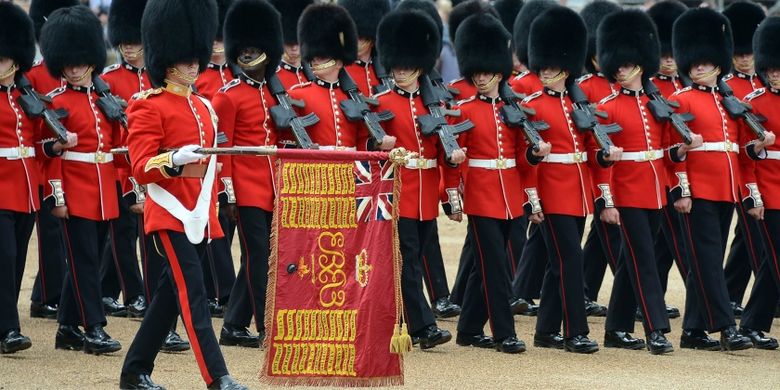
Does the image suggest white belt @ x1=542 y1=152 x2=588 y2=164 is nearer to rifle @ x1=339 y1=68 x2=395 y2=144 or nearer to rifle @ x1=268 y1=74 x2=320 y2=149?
rifle @ x1=339 y1=68 x2=395 y2=144

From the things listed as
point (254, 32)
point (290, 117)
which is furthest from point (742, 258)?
point (254, 32)

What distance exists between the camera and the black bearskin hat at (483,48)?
24.2ft

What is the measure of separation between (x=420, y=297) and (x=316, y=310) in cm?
152

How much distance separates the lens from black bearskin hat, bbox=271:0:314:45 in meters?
8.45

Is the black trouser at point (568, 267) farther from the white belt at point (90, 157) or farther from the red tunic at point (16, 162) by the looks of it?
the red tunic at point (16, 162)

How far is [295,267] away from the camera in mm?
5641

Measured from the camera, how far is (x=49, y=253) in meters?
7.46

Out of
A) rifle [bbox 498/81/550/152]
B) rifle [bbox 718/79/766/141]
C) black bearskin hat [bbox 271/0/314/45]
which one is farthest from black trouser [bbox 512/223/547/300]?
black bearskin hat [bbox 271/0/314/45]

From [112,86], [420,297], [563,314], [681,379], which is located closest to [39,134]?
[112,86]

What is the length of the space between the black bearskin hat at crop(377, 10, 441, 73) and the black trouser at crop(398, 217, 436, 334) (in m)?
0.73

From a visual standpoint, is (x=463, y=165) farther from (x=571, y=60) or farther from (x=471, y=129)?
(x=571, y=60)

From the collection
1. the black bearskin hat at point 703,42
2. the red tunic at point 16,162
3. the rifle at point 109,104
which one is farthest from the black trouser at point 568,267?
the red tunic at point 16,162

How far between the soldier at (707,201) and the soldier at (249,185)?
5.98 ft

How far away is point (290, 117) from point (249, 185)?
0.34 m
